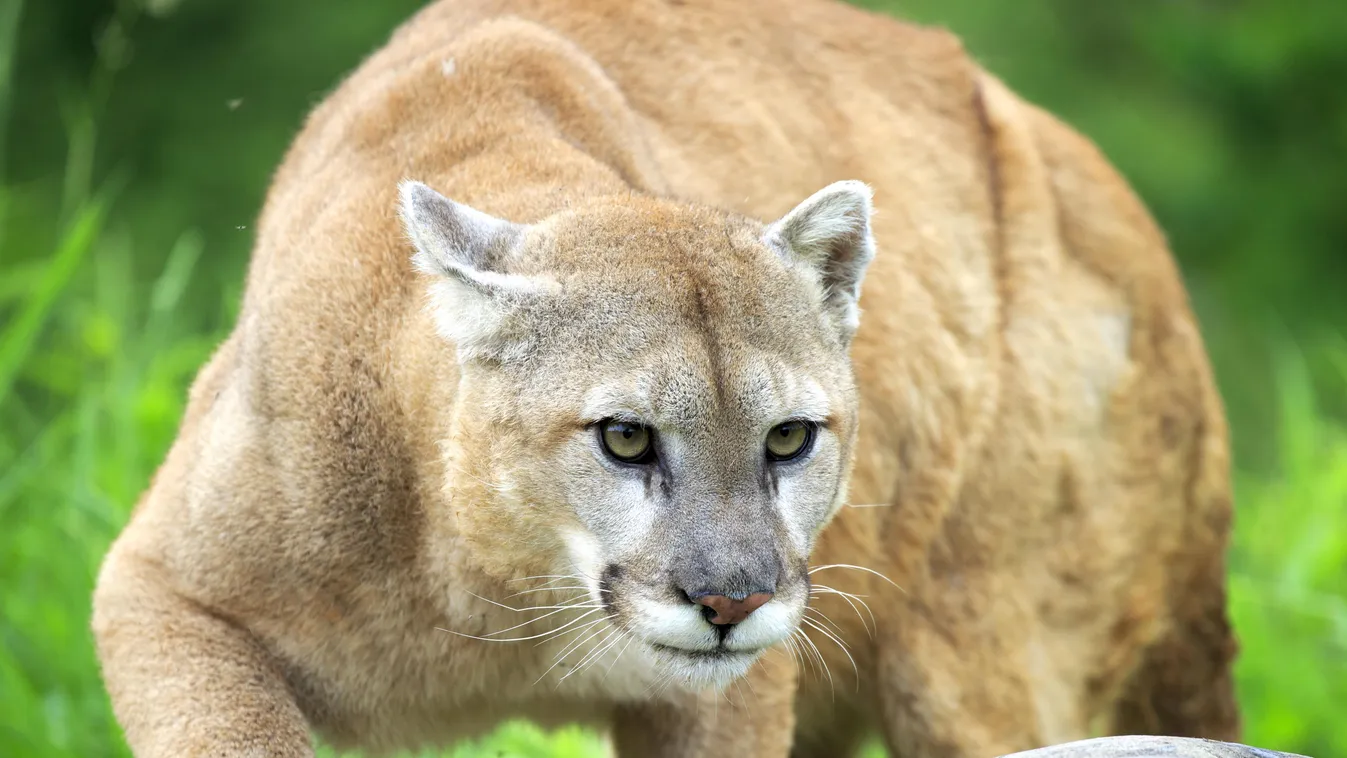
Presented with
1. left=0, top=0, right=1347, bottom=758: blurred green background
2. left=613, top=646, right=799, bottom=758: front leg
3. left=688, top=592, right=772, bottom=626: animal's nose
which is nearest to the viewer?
left=688, top=592, right=772, bottom=626: animal's nose

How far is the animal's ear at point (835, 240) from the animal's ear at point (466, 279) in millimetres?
639

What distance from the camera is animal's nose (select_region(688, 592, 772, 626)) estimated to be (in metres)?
3.85

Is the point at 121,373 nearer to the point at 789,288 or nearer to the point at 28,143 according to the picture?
the point at 789,288

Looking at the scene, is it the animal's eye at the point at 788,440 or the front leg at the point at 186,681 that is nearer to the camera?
the animal's eye at the point at 788,440

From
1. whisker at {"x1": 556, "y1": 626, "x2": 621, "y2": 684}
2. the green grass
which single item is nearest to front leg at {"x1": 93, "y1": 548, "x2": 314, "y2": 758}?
whisker at {"x1": 556, "y1": 626, "x2": 621, "y2": 684}

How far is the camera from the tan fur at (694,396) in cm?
433

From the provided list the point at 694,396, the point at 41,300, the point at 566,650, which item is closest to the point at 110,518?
the point at 41,300

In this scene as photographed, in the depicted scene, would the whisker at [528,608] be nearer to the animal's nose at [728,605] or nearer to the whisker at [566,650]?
the whisker at [566,650]

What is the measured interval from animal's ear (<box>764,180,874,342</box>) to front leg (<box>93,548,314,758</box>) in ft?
5.34

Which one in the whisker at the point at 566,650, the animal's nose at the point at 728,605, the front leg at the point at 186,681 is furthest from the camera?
the whisker at the point at 566,650

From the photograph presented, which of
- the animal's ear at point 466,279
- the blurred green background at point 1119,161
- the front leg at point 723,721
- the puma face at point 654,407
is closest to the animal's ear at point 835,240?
the puma face at point 654,407

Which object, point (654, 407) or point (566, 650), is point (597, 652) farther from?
point (654, 407)

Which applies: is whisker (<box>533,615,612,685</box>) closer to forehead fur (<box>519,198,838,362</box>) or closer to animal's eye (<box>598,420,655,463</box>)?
animal's eye (<box>598,420,655,463</box>)

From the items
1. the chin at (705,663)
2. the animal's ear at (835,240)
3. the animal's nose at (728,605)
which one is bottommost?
the chin at (705,663)
